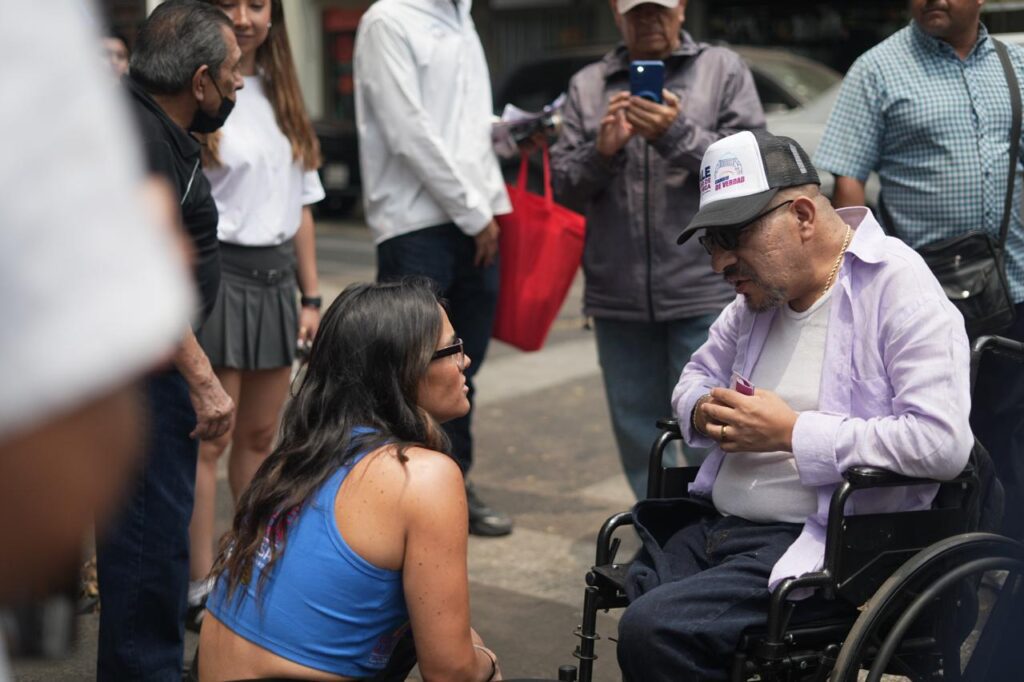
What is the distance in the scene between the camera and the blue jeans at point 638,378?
174 inches

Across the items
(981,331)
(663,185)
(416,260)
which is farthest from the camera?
(416,260)

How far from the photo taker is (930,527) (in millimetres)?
2658

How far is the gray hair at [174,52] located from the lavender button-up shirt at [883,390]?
5.34 feet

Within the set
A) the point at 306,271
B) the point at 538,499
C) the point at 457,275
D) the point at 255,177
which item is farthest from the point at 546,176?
the point at 538,499

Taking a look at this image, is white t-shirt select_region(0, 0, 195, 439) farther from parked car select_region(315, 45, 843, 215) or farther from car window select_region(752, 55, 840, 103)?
car window select_region(752, 55, 840, 103)

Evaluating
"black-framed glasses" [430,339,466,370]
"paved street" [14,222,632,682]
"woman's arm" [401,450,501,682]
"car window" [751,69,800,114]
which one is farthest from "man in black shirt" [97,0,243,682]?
"car window" [751,69,800,114]

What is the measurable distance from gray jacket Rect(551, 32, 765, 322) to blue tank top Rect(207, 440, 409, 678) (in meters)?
2.05

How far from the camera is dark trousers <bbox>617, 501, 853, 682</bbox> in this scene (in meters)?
2.49

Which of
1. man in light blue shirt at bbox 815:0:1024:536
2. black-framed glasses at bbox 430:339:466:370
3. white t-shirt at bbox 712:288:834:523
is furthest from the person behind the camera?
man in light blue shirt at bbox 815:0:1024:536

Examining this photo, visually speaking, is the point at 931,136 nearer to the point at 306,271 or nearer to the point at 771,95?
the point at 306,271

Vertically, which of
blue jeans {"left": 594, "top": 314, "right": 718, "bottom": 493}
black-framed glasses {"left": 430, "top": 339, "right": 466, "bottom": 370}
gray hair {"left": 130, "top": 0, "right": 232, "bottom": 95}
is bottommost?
blue jeans {"left": 594, "top": 314, "right": 718, "bottom": 493}

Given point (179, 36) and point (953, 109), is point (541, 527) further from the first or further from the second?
point (179, 36)

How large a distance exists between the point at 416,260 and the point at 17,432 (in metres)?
3.79

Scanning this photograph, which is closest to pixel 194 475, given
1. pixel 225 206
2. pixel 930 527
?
pixel 225 206
